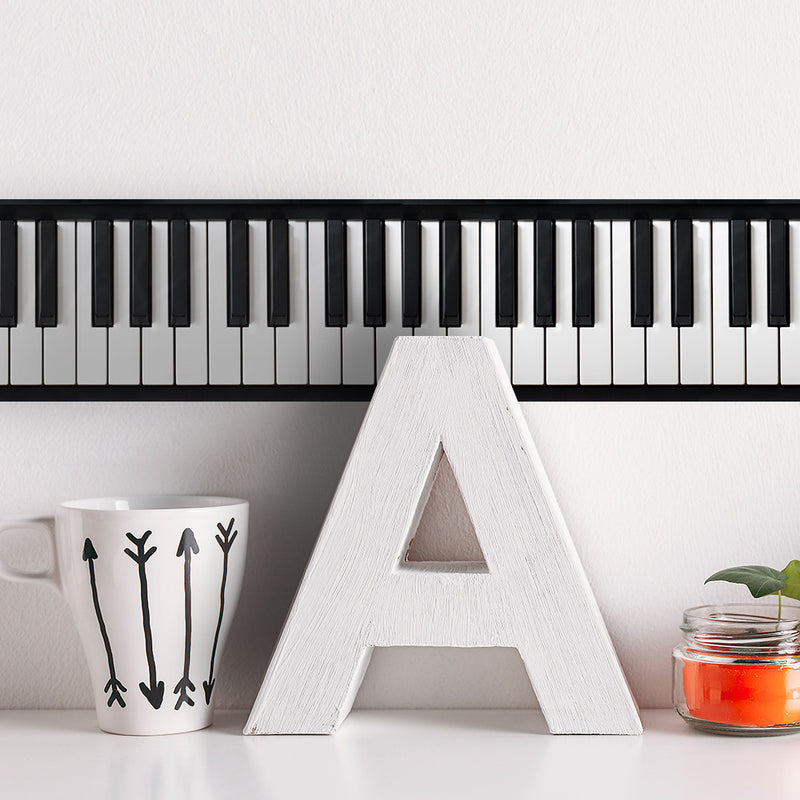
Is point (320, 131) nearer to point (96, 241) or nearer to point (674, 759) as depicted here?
point (96, 241)

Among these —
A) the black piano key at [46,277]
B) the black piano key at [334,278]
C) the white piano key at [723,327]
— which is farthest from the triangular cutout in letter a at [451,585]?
the black piano key at [46,277]

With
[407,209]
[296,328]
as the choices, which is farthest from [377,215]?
[296,328]

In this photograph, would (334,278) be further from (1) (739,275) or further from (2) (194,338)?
(1) (739,275)

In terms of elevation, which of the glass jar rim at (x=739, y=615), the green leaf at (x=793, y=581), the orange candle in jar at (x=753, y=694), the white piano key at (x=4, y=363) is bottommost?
the orange candle in jar at (x=753, y=694)

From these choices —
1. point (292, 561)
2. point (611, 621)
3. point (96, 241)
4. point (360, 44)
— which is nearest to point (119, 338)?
point (96, 241)

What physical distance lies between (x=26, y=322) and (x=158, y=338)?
0.14m

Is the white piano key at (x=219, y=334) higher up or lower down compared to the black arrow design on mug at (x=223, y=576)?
higher up

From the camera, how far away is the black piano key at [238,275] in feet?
3.05

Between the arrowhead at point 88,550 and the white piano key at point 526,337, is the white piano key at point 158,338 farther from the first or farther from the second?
the white piano key at point 526,337

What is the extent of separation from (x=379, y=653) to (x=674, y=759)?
1.02 feet

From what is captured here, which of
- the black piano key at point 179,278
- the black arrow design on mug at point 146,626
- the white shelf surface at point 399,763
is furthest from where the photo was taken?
the black piano key at point 179,278

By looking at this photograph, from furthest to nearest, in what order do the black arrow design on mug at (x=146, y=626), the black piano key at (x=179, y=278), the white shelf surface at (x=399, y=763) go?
the black piano key at (x=179, y=278)
the black arrow design on mug at (x=146, y=626)
the white shelf surface at (x=399, y=763)

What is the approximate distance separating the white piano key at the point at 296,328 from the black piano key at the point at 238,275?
0.13 ft

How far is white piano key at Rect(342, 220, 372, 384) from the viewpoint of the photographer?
0.94m
